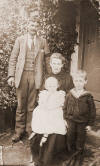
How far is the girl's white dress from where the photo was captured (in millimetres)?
2729

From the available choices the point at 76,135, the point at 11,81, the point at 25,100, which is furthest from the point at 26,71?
the point at 76,135

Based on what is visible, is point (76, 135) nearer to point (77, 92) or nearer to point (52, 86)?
point (77, 92)

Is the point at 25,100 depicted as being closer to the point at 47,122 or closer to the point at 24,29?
the point at 47,122

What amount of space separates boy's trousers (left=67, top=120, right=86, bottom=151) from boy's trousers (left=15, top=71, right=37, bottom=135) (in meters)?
0.45

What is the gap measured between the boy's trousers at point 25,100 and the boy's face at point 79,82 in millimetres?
453

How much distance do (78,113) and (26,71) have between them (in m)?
0.73

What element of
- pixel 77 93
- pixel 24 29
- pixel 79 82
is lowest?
pixel 77 93

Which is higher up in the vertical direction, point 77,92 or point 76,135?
point 77,92

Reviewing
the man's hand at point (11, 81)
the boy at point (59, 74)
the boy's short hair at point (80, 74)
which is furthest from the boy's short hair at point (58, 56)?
the man's hand at point (11, 81)

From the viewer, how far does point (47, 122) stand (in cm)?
273

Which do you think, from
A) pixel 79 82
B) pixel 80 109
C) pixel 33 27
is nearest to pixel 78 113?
pixel 80 109

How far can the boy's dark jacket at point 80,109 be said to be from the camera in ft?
8.91

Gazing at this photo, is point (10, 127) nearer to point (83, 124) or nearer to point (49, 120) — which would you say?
point (49, 120)

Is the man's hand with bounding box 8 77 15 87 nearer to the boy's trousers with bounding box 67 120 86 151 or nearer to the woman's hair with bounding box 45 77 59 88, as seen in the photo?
the woman's hair with bounding box 45 77 59 88
